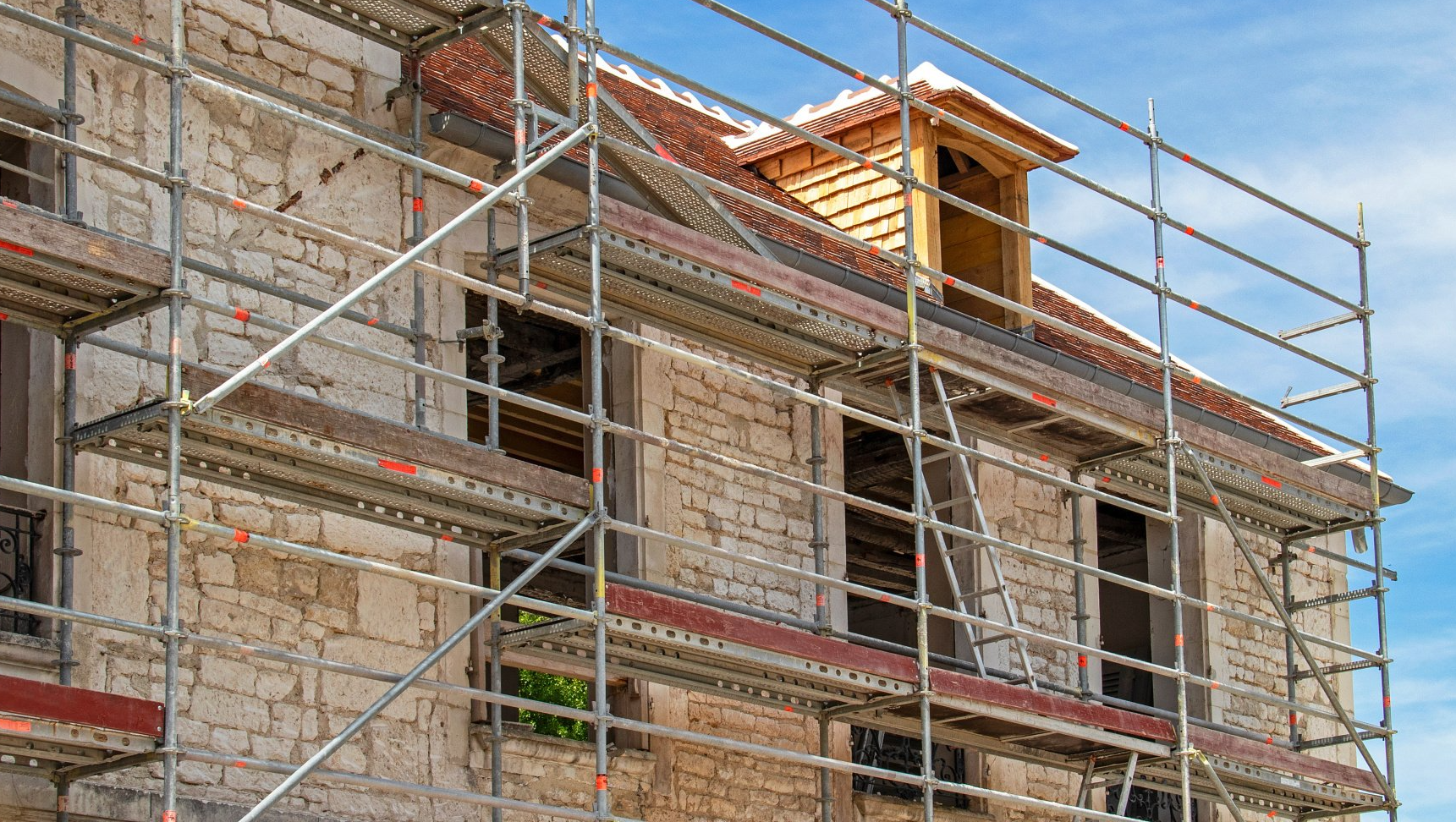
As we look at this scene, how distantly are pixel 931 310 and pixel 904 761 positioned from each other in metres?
2.74

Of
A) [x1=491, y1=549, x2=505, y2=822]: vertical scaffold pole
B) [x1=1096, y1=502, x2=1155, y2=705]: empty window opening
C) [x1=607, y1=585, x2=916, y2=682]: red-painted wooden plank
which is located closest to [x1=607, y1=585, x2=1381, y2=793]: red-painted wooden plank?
[x1=607, y1=585, x2=916, y2=682]: red-painted wooden plank

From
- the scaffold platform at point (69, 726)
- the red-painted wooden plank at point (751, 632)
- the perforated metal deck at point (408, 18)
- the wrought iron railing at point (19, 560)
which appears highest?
the perforated metal deck at point (408, 18)

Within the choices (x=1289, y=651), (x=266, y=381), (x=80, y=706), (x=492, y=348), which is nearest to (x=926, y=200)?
(x=1289, y=651)

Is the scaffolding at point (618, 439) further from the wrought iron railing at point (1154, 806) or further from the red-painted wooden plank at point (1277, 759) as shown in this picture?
the wrought iron railing at point (1154, 806)

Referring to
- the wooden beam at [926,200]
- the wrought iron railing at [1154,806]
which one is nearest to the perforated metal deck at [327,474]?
the wooden beam at [926,200]

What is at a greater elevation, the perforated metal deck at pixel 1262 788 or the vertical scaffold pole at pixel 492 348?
the vertical scaffold pole at pixel 492 348

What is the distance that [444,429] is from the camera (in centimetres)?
1054

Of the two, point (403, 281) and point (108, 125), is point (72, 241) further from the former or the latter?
point (403, 281)

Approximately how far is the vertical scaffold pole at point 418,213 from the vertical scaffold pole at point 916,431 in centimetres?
231

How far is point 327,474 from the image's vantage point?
877 centimetres

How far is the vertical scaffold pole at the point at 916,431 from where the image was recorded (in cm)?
1027

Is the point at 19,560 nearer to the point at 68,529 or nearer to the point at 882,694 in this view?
the point at 68,529

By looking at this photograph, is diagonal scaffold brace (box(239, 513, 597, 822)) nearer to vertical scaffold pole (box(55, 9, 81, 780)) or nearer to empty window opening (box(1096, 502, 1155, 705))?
vertical scaffold pole (box(55, 9, 81, 780))

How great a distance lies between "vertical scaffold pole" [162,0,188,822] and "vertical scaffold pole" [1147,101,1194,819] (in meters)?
5.63
